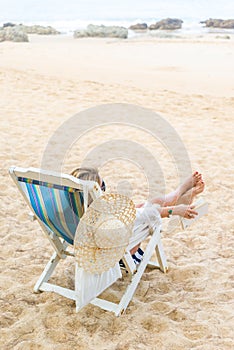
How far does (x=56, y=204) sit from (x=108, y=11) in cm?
4493

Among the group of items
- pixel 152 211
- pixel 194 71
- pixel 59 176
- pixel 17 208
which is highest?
pixel 59 176

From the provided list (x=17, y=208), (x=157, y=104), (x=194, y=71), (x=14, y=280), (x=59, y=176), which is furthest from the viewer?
(x=194, y=71)

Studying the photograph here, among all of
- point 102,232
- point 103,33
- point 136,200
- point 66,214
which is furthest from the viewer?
point 103,33

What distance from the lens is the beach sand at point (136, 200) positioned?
275cm

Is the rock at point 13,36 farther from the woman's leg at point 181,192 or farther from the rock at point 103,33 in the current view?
the woman's leg at point 181,192

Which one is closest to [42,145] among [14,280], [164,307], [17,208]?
[17,208]

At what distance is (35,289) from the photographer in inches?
123

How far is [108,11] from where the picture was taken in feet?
147

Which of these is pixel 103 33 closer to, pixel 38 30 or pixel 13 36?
pixel 38 30

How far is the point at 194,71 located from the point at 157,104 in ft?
14.8

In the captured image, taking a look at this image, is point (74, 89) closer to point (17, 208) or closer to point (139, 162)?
point (139, 162)

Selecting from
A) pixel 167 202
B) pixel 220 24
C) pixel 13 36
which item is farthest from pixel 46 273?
pixel 220 24

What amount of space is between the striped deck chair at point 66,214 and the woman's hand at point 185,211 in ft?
0.55

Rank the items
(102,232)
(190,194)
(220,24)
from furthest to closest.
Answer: (220,24) → (190,194) → (102,232)
